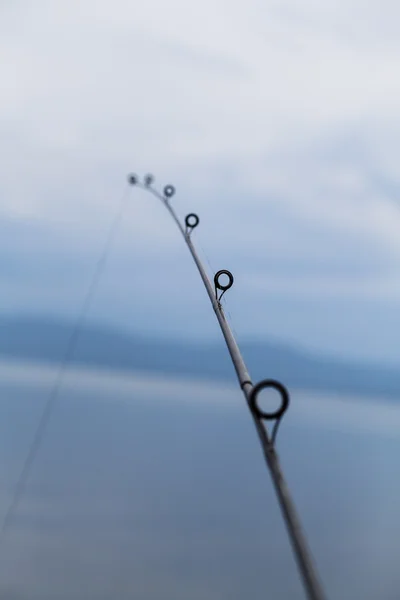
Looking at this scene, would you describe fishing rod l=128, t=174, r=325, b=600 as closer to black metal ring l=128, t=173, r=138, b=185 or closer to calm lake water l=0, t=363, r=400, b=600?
black metal ring l=128, t=173, r=138, b=185

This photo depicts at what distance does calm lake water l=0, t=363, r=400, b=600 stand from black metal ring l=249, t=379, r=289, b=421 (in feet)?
78.9

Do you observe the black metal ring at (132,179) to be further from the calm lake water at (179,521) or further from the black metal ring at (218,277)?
the calm lake water at (179,521)

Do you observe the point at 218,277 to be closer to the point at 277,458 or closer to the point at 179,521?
the point at 277,458

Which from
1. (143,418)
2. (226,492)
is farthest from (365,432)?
(226,492)

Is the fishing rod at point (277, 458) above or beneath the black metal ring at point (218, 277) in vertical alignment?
beneath

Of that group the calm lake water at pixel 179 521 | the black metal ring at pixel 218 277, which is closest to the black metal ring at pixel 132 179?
the black metal ring at pixel 218 277

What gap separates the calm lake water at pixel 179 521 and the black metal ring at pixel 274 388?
24053 mm

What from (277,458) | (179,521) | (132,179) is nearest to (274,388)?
(277,458)

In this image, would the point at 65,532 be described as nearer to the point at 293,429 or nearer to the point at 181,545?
the point at 181,545

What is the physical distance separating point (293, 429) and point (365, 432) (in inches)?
531

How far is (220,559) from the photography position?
104 ft

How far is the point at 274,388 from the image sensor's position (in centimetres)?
232

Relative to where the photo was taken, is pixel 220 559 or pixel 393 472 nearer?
pixel 220 559

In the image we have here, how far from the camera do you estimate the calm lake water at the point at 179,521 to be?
27828 mm
